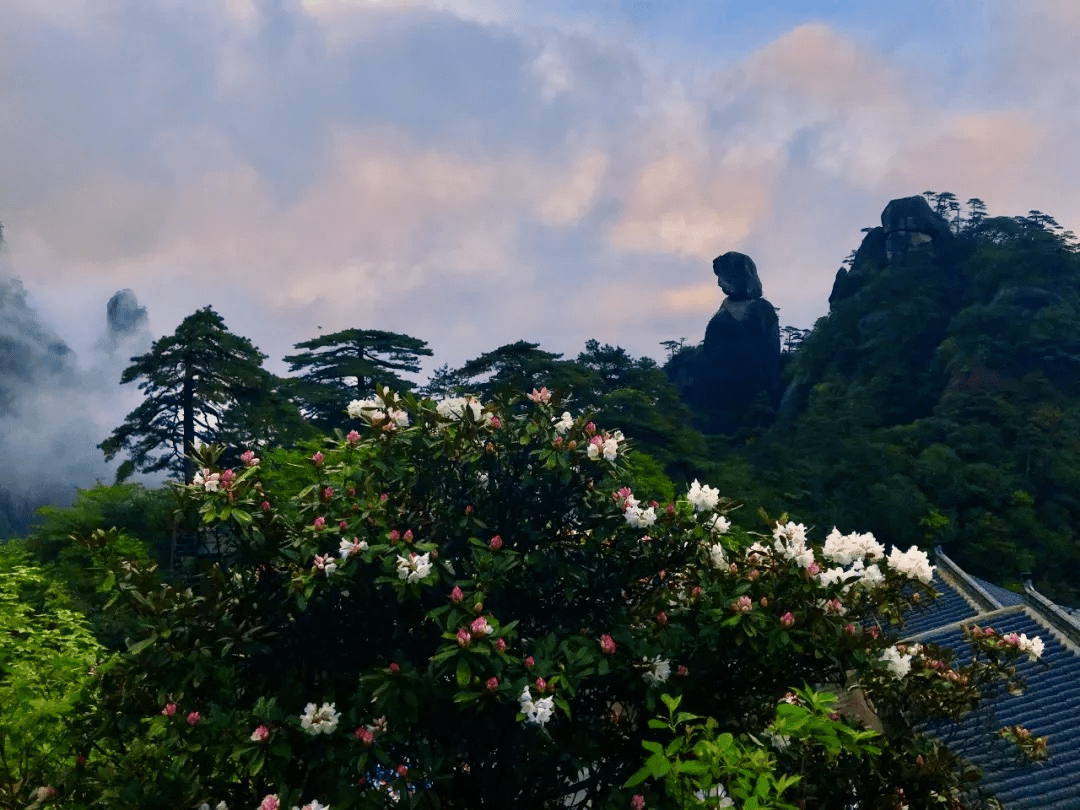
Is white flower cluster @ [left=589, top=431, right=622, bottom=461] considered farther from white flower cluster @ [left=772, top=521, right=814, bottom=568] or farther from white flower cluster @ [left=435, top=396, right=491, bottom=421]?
white flower cluster @ [left=772, top=521, right=814, bottom=568]

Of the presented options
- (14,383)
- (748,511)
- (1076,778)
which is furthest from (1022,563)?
(14,383)

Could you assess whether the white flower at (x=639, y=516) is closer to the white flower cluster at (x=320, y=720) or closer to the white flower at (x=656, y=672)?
the white flower at (x=656, y=672)

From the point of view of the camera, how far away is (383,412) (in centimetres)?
597

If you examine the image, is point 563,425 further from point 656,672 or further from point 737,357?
point 737,357

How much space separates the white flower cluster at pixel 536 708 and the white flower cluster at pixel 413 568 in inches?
33.2

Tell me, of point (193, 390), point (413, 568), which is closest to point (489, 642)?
point (413, 568)

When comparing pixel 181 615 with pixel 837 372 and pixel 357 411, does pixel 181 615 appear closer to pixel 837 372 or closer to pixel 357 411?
pixel 357 411

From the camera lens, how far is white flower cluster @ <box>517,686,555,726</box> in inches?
176

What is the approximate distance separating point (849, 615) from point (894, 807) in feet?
3.71

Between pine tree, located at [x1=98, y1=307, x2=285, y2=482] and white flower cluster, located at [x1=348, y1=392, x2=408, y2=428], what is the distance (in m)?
20.1

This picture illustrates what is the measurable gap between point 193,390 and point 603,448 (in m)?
22.0

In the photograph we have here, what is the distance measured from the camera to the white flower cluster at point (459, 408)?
573cm

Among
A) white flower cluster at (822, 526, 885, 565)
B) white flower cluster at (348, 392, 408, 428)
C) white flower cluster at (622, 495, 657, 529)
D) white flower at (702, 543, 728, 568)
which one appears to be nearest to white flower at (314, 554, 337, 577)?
white flower cluster at (348, 392, 408, 428)

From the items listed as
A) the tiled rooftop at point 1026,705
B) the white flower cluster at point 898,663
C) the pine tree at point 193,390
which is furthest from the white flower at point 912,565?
the pine tree at point 193,390
